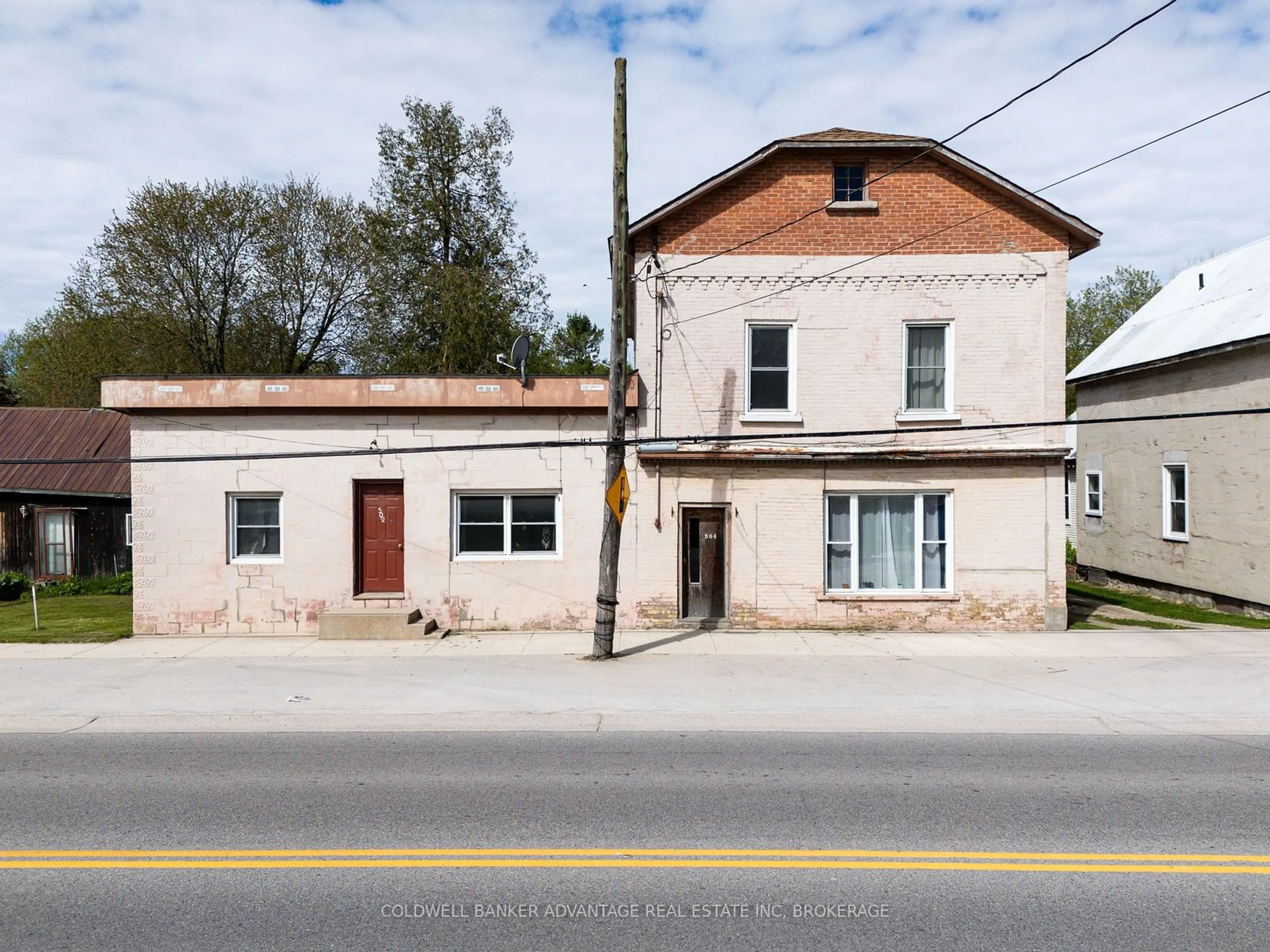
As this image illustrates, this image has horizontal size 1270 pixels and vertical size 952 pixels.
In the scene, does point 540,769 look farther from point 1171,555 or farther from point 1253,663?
point 1171,555

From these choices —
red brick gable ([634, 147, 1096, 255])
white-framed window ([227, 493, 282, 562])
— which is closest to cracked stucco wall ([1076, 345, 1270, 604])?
red brick gable ([634, 147, 1096, 255])

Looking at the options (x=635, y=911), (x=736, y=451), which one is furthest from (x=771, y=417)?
(x=635, y=911)

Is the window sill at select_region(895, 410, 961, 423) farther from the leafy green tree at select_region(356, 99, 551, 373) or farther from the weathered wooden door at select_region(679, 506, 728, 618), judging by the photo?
the leafy green tree at select_region(356, 99, 551, 373)

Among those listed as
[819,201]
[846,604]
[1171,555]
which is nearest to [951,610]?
[846,604]

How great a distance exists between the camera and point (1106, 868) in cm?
543

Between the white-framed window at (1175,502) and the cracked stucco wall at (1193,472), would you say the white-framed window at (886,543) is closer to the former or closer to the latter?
the cracked stucco wall at (1193,472)

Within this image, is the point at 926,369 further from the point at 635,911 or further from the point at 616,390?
the point at 635,911

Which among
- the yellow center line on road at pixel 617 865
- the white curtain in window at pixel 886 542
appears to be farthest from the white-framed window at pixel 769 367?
the yellow center line on road at pixel 617 865

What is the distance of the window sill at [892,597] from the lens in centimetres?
1458

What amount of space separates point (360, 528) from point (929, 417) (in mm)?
9731

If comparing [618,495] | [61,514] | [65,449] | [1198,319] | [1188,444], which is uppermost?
[1198,319]

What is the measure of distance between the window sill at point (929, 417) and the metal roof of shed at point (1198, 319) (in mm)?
6516

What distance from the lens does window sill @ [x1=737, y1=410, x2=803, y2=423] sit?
1452 centimetres

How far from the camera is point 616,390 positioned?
1241cm
